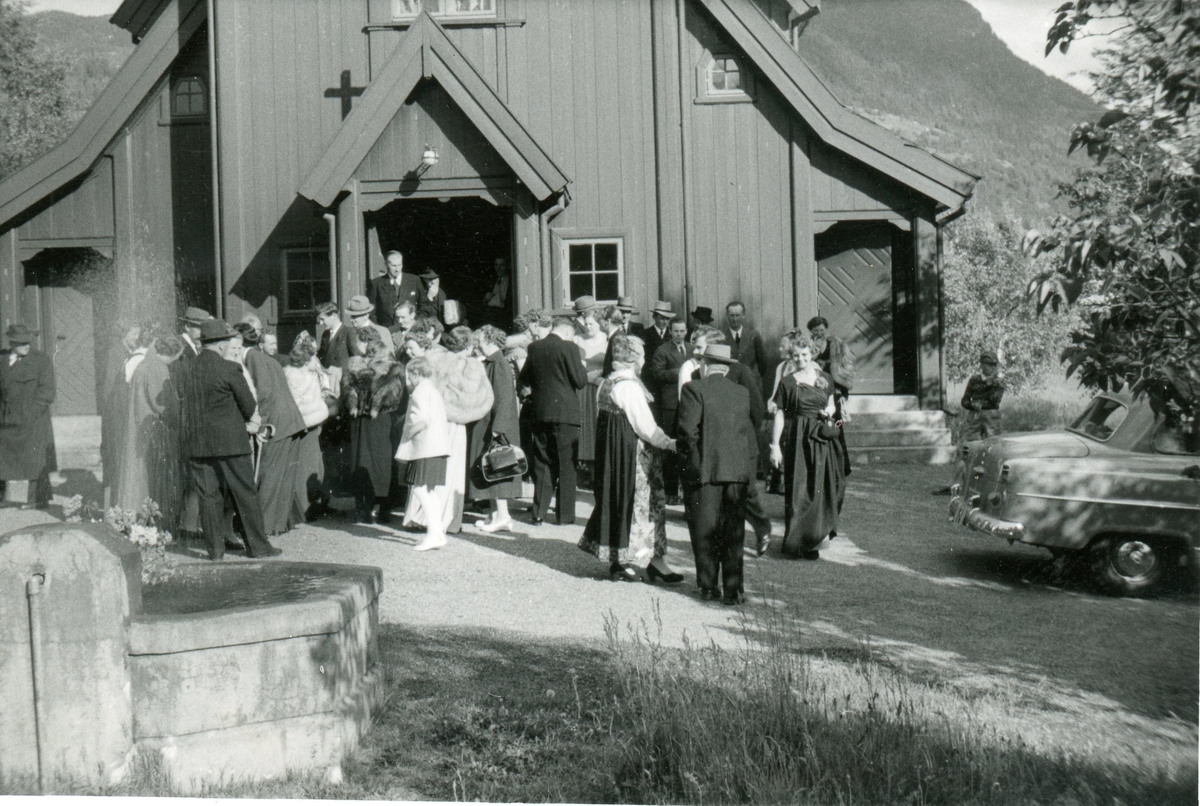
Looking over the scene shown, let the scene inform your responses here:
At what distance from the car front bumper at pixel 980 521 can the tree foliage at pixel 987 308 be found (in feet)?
54.9

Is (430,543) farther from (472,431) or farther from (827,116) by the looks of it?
(827,116)

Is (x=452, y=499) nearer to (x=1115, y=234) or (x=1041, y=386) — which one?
(x=1115, y=234)

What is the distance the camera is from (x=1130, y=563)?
7633mm

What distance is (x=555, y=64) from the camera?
13.8m

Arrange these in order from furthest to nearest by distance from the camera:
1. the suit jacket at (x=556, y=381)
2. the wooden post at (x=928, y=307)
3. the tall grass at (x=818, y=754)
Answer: the wooden post at (x=928, y=307) → the suit jacket at (x=556, y=381) → the tall grass at (x=818, y=754)

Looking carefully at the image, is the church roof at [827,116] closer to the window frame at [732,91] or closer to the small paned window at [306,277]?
the window frame at [732,91]

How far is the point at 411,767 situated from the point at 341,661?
1.77ft

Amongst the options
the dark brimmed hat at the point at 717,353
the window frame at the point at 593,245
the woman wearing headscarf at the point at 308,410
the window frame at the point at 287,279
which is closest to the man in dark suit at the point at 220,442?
the woman wearing headscarf at the point at 308,410

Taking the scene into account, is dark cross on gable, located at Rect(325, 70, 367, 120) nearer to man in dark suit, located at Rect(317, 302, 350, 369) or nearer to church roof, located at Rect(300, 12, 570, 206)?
church roof, located at Rect(300, 12, 570, 206)

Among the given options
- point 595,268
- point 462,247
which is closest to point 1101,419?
point 595,268

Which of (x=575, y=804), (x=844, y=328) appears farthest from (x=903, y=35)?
(x=575, y=804)

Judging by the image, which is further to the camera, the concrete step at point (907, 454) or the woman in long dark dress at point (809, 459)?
the concrete step at point (907, 454)

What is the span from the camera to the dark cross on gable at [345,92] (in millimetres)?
13562

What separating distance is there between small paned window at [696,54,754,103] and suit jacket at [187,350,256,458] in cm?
742
